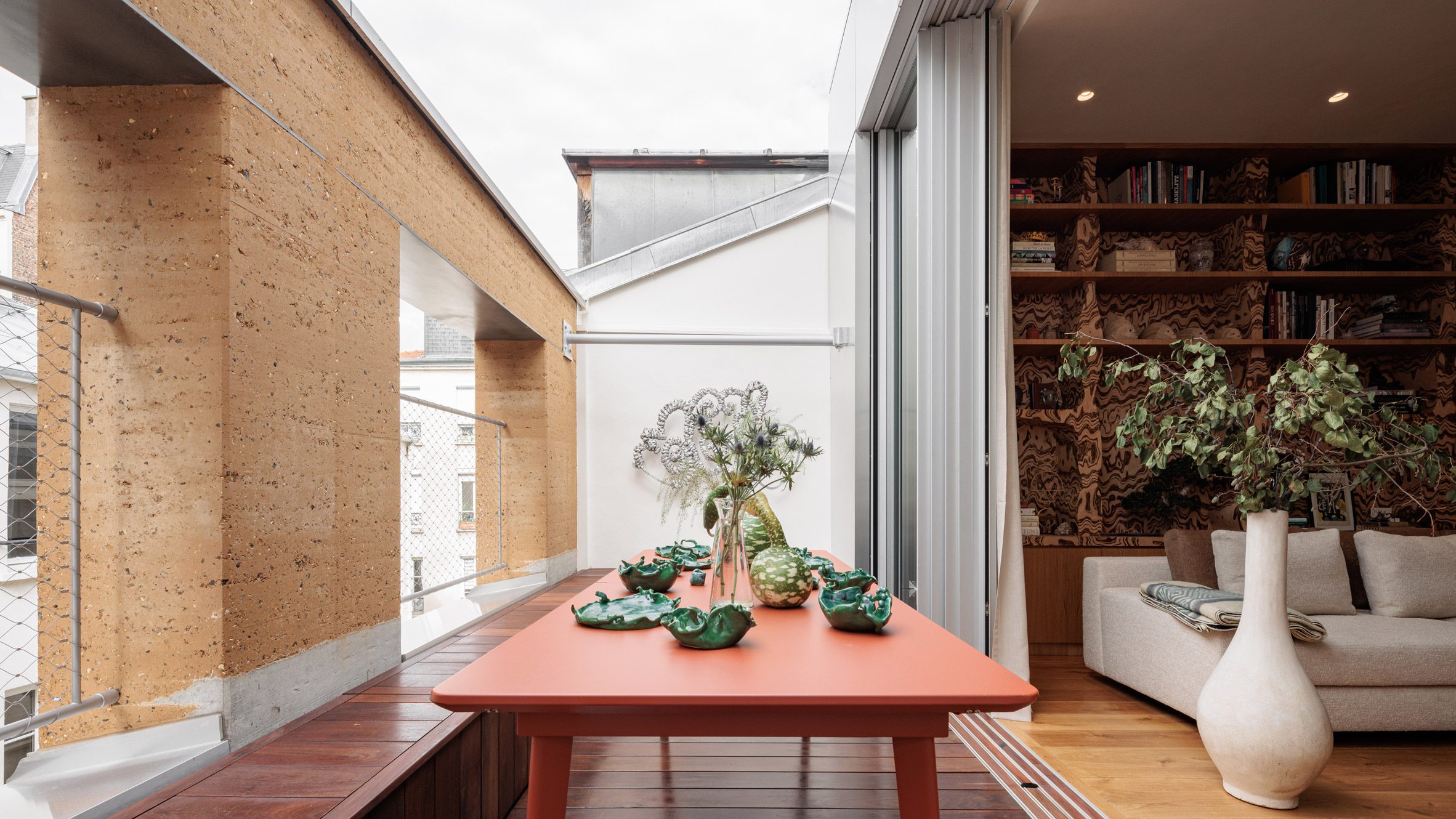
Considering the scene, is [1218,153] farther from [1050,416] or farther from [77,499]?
[77,499]

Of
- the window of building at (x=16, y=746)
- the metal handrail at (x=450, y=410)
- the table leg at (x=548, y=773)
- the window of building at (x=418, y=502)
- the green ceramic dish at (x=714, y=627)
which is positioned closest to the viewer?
the table leg at (x=548, y=773)

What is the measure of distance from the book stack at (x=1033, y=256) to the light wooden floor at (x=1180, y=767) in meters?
2.18

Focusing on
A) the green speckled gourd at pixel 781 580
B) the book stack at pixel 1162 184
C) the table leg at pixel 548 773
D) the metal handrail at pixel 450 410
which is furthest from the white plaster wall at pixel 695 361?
the table leg at pixel 548 773

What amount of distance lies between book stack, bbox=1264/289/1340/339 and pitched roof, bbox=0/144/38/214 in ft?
17.0

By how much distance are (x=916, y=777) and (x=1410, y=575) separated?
3201 millimetres

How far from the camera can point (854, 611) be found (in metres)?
1.22

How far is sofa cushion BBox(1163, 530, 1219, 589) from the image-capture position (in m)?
3.10

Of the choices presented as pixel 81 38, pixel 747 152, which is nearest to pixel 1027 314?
pixel 81 38

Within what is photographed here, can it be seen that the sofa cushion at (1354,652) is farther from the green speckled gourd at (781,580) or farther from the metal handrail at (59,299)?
the metal handrail at (59,299)

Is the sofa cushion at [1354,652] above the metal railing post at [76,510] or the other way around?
the other way around

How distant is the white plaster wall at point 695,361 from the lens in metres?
6.18

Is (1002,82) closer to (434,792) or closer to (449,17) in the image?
(434,792)

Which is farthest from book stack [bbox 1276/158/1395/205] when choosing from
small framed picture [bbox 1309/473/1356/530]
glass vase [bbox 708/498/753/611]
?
glass vase [bbox 708/498/753/611]

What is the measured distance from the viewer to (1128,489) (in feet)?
13.4
